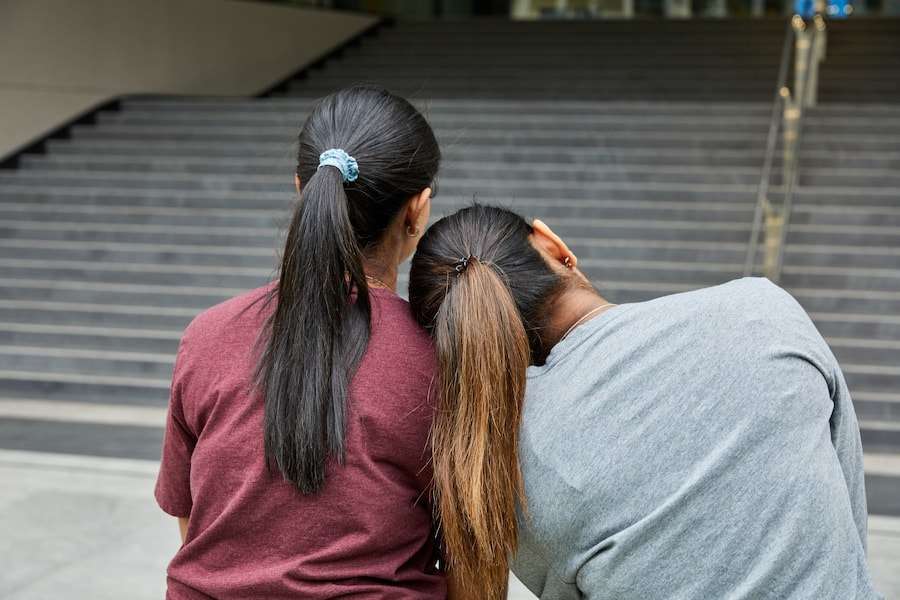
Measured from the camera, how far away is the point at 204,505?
4.98 ft

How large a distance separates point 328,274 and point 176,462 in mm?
422

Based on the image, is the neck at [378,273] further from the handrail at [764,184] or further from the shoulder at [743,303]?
the handrail at [764,184]

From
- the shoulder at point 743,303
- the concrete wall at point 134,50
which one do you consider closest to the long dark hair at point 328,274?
the shoulder at point 743,303

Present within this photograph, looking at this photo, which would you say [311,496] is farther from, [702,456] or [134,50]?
[134,50]

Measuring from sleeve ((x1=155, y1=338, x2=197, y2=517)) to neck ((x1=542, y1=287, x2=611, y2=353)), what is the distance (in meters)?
0.53

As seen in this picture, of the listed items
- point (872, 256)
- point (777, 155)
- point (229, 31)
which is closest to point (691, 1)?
point (229, 31)

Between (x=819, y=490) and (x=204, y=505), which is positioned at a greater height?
(x=819, y=490)

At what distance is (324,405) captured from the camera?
1.41 meters

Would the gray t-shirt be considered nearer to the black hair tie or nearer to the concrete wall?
the black hair tie

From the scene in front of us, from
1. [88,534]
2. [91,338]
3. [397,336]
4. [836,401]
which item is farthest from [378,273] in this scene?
[91,338]

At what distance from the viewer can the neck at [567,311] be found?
1.54 meters

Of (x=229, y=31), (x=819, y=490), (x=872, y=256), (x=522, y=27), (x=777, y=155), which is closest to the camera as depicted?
(x=819, y=490)

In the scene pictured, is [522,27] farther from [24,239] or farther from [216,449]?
[216,449]

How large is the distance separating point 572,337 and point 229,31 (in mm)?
13232
